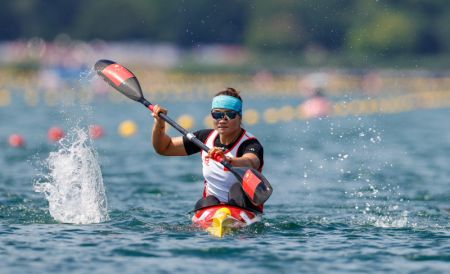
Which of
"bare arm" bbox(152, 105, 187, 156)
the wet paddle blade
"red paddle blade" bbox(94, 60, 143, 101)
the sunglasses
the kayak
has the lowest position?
the kayak

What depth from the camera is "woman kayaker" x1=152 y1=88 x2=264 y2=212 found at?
11.2 m

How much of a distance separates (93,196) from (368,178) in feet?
22.2

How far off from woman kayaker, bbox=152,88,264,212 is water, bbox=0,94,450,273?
44 centimetres

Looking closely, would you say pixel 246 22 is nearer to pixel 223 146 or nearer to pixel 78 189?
pixel 78 189

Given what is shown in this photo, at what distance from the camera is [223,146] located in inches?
452

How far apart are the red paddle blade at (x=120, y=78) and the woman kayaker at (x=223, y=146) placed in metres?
0.98

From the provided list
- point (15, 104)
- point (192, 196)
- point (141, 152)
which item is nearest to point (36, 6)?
point (15, 104)

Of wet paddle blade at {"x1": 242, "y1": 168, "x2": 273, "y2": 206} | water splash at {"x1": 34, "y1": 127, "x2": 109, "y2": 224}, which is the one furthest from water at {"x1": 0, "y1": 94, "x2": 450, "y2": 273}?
wet paddle blade at {"x1": 242, "y1": 168, "x2": 273, "y2": 206}

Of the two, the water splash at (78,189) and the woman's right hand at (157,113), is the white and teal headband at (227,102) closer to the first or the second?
the woman's right hand at (157,113)

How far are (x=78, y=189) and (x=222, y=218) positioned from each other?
268 cm

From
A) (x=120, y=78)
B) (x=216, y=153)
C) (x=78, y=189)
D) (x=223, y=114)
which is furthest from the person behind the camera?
(x=78, y=189)

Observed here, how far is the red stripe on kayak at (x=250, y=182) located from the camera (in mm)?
10953

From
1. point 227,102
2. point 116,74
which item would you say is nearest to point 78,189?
point 116,74

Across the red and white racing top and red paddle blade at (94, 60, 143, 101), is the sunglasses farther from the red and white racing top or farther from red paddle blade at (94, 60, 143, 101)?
red paddle blade at (94, 60, 143, 101)
